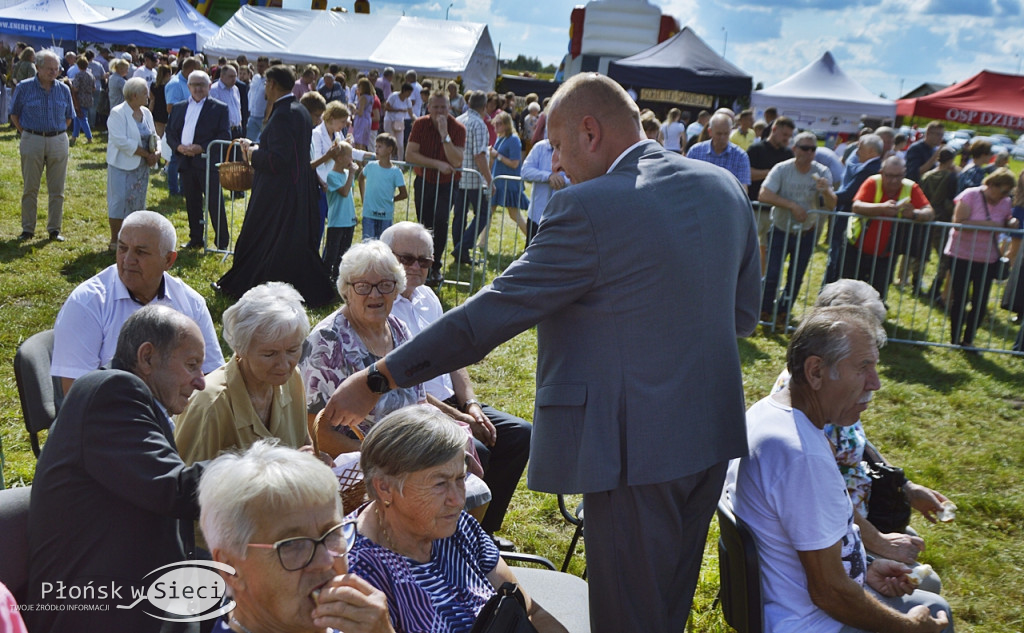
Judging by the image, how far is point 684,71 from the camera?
1705 centimetres

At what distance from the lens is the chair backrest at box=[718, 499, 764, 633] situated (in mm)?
2582

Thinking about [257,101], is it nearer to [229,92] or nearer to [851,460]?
[229,92]

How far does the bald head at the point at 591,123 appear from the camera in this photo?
259 centimetres

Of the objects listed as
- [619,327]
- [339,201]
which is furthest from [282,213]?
[619,327]

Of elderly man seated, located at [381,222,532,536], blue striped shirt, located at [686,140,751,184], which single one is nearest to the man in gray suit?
elderly man seated, located at [381,222,532,536]

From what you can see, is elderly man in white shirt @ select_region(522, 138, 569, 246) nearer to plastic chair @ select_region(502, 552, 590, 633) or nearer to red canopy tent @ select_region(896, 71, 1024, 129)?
plastic chair @ select_region(502, 552, 590, 633)

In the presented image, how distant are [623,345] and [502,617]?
32.0 inches

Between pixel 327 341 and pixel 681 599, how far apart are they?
1.82m

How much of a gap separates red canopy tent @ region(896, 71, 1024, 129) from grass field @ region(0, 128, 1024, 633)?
1032 cm

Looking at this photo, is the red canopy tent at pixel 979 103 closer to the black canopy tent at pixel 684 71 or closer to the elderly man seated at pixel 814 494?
the black canopy tent at pixel 684 71

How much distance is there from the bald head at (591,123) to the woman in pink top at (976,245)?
6908 mm

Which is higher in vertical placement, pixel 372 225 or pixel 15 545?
pixel 372 225

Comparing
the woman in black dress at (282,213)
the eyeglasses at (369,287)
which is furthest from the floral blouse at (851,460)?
the woman in black dress at (282,213)

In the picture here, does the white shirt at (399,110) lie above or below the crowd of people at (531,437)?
above
